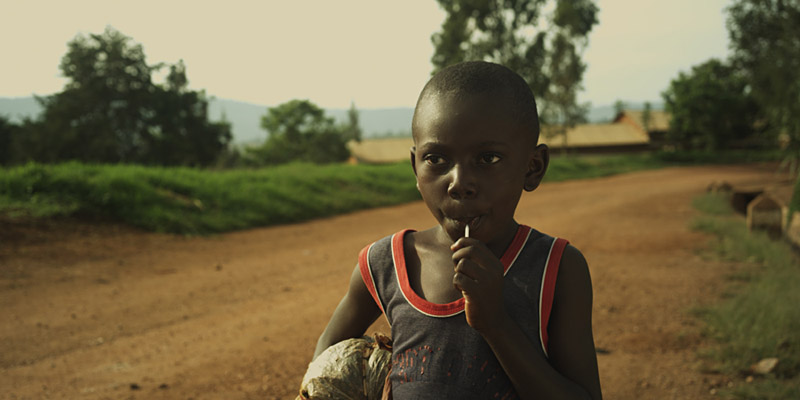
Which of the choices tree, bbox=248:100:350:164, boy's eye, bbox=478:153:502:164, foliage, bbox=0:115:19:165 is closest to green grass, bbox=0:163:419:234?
boy's eye, bbox=478:153:502:164

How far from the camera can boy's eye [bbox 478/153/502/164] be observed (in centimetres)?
141

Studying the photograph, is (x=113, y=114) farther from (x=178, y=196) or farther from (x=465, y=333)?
(x=465, y=333)

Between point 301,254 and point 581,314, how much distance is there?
20.5ft

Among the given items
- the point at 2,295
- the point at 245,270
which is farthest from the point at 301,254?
the point at 2,295

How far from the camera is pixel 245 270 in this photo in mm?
6547

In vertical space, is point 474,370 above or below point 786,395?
above

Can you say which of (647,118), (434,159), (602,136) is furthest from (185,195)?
(647,118)

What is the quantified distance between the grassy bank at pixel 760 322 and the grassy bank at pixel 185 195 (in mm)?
6874

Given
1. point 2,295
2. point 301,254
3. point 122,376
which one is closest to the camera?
point 122,376

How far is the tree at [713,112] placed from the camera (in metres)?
34.9

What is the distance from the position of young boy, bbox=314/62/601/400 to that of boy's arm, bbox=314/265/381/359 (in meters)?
0.13

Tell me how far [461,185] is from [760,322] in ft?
11.6

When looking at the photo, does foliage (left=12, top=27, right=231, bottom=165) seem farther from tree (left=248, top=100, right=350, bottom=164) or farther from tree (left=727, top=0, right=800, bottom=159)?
tree (left=727, top=0, right=800, bottom=159)

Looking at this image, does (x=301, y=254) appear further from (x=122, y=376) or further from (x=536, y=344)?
(x=536, y=344)
